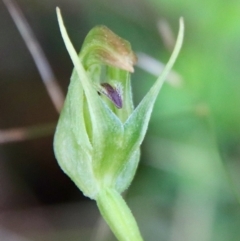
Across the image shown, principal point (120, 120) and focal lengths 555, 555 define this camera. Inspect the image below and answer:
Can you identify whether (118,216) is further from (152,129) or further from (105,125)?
(152,129)

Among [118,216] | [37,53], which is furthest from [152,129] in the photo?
[118,216]

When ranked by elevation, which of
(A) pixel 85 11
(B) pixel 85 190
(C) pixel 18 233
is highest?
(A) pixel 85 11

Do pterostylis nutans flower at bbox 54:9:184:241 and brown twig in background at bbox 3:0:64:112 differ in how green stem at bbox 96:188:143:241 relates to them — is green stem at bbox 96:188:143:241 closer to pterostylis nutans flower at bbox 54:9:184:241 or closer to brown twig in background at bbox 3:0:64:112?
pterostylis nutans flower at bbox 54:9:184:241

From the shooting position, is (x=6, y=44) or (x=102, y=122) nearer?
(x=102, y=122)

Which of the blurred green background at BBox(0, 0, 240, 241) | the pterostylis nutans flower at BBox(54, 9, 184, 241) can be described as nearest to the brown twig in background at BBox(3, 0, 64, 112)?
the blurred green background at BBox(0, 0, 240, 241)

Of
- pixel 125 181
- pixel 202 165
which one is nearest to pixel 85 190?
pixel 125 181

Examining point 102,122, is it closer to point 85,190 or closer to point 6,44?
point 85,190

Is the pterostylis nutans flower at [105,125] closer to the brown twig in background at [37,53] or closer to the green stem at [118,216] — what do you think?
the green stem at [118,216]
